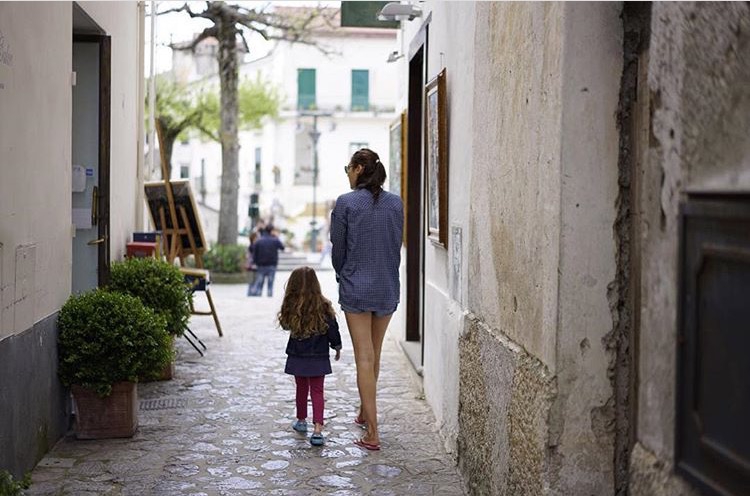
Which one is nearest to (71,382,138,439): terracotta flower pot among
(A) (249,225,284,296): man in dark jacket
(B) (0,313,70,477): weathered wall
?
(B) (0,313,70,477): weathered wall

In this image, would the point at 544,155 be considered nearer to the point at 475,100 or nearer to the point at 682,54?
the point at 682,54

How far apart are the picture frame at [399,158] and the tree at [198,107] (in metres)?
14.9

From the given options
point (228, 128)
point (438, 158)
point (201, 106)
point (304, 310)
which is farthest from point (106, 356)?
point (201, 106)

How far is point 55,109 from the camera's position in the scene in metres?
6.87

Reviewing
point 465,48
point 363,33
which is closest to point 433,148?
point 465,48

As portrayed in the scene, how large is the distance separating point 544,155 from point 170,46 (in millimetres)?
19848

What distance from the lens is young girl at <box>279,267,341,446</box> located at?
7078mm

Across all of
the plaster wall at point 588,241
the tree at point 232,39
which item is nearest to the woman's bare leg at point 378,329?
the plaster wall at point 588,241

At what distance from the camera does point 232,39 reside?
958 inches

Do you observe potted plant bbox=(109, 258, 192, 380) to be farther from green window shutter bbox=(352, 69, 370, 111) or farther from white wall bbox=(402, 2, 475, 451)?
green window shutter bbox=(352, 69, 370, 111)

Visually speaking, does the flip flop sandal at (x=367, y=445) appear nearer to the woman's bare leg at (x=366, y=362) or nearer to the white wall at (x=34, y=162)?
the woman's bare leg at (x=366, y=362)

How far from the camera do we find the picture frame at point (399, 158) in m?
10.5

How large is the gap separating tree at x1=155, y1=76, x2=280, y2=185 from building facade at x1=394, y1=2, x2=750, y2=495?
829 inches

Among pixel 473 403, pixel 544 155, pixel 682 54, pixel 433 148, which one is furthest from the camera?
pixel 433 148
